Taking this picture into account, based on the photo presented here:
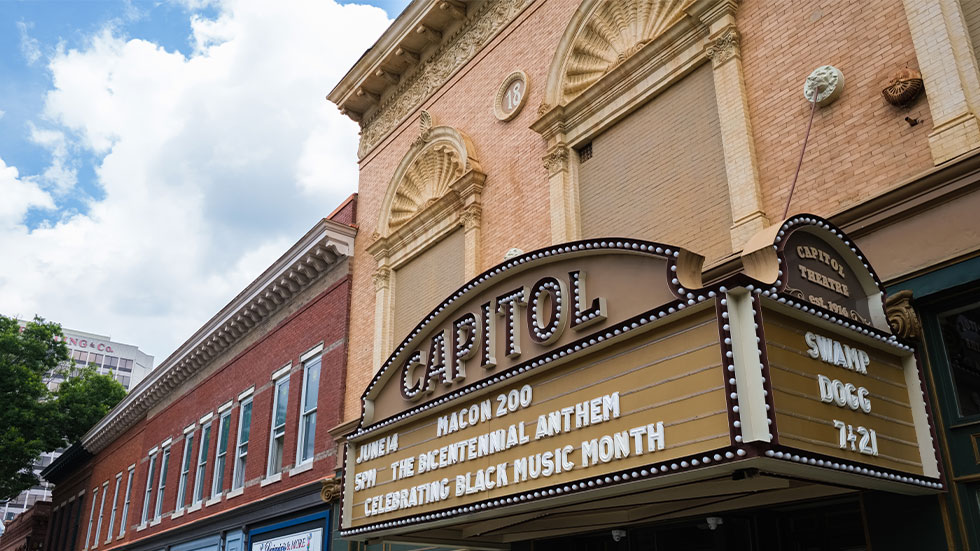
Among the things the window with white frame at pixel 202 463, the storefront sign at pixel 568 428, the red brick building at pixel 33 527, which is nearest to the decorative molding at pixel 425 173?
the storefront sign at pixel 568 428

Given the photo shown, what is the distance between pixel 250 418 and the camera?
23031 mm

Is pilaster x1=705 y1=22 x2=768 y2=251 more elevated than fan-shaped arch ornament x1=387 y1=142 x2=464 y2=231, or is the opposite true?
A: fan-shaped arch ornament x1=387 y1=142 x2=464 y2=231

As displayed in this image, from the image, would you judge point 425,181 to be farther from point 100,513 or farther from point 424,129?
point 100,513

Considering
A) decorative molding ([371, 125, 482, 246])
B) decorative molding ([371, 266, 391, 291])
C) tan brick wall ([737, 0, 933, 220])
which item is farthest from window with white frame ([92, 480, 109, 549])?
tan brick wall ([737, 0, 933, 220])

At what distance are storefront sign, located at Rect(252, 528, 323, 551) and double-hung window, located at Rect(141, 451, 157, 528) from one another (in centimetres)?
1140

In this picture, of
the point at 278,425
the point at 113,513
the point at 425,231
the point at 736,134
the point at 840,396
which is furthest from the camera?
the point at 113,513

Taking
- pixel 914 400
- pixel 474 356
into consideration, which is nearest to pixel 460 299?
pixel 474 356

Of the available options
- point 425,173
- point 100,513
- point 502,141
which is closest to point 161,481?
point 100,513

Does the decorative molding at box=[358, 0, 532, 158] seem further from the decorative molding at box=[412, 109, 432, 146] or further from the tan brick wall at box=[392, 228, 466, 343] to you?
the tan brick wall at box=[392, 228, 466, 343]

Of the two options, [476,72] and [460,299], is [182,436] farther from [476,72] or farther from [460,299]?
[460,299]

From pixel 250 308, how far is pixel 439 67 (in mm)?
9806

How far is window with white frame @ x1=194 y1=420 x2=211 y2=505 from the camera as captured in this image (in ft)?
83.4

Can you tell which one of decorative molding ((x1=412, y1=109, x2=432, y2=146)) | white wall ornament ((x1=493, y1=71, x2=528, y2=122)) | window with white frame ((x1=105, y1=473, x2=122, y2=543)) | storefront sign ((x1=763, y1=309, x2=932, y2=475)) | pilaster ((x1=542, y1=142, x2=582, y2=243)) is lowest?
storefront sign ((x1=763, y1=309, x2=932, y2=475))

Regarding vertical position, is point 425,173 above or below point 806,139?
above
